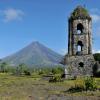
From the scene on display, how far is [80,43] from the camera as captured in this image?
48.4 m

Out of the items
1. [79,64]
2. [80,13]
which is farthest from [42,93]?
[80,13]

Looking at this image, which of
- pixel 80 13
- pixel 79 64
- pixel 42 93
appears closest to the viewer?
pixel 42 93

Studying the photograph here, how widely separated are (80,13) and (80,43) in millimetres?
4300

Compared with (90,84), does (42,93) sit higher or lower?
lower

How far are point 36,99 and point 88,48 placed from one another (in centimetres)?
2517

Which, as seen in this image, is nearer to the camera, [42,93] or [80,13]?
[42,93]

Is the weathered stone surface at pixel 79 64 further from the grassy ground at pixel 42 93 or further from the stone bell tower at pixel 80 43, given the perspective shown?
the grassy ground at pixel 42 93

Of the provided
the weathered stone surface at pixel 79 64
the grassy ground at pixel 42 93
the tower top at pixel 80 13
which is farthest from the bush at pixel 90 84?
the tower top at pixel 80 13

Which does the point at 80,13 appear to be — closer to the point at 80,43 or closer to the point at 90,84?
the point at 80,43

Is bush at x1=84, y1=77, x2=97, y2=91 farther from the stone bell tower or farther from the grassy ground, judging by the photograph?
the stone bell tower

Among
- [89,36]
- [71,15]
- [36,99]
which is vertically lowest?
[36,99]

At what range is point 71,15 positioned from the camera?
1969 inches

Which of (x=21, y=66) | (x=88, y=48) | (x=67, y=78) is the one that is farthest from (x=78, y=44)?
(x=21, y=66)

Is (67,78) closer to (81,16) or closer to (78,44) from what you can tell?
(78,44)
